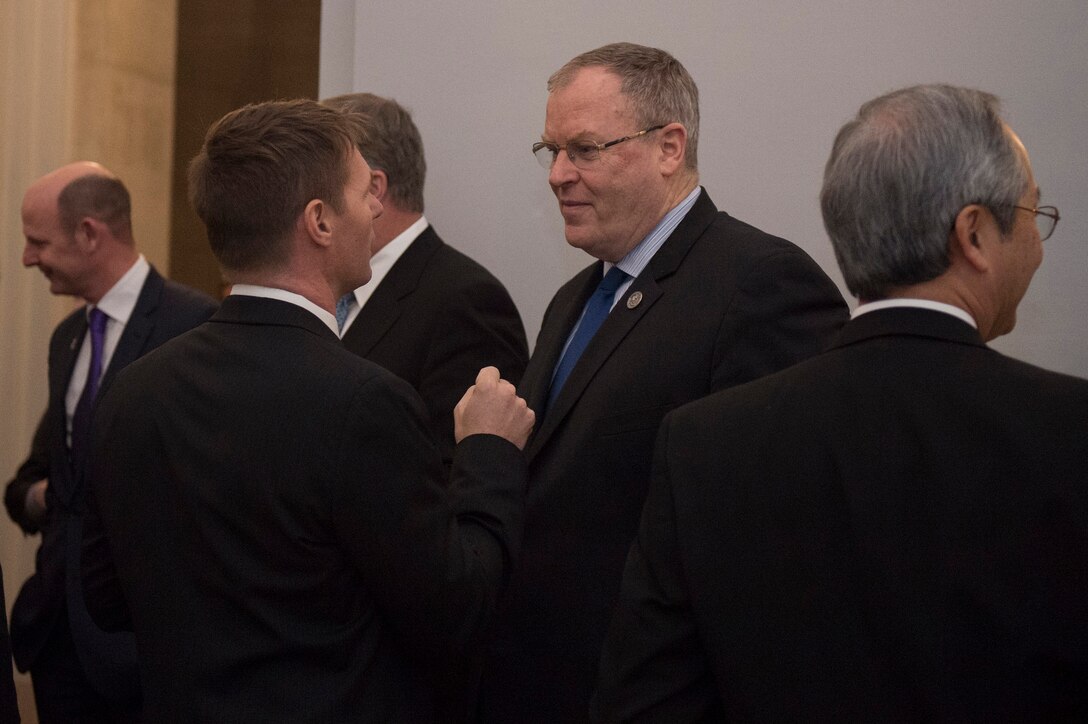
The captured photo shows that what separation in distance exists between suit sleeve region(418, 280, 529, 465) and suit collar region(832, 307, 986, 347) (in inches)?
60.7

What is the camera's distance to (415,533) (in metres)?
1.78

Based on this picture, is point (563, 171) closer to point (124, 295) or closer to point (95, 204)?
point (124, 295)

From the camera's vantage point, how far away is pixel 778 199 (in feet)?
10.6


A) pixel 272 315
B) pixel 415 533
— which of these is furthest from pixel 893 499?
pixel 272 315

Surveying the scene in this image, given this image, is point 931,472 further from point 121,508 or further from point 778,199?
point 778,199

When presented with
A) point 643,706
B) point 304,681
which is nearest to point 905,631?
point 643,706

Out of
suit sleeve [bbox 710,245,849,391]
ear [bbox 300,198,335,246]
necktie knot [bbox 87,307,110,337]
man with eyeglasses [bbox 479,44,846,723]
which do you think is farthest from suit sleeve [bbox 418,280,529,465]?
necktie knot [bbox 87,307,110,337]

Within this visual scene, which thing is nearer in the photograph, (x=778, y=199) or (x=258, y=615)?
(x=258, y=615)

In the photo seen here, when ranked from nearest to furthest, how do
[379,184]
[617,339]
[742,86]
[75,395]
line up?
[617,339] → [379,184] → [742,86] → [75,395]

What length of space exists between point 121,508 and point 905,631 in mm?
1209

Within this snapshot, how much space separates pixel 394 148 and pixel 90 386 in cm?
130

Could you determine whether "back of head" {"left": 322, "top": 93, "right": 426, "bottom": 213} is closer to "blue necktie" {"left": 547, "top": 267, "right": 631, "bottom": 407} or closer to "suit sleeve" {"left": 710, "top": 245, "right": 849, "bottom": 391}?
"blue necktie" {"left": 547, "top": 267, "right": 631, "bottom": 407}

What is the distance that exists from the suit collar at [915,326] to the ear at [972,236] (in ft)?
0.26

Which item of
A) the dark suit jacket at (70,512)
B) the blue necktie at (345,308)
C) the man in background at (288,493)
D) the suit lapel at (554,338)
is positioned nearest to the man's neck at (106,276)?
the dark suit jacket at (70,512)
